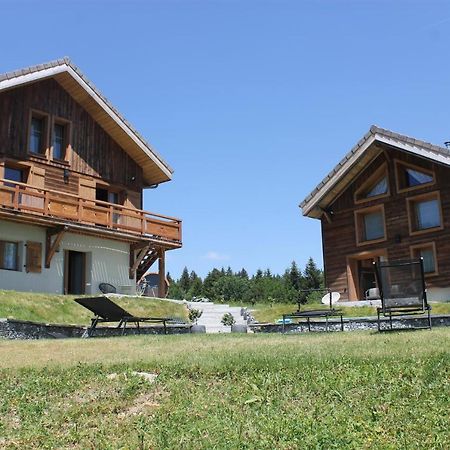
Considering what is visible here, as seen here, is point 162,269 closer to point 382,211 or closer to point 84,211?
point 84,211

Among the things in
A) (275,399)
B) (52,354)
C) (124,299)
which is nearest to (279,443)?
(275,399)

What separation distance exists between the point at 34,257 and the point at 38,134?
5.04 meters

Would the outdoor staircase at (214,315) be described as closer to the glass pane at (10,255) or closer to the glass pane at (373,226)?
the glass pane at (10,255)

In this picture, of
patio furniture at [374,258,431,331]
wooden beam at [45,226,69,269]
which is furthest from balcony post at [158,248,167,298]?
patio furniture at [374,258,431,331]

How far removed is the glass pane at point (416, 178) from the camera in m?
25.1

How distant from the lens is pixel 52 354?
9.59 m

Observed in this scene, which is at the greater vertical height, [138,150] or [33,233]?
[138,150]

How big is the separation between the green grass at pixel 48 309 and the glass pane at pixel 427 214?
996cm

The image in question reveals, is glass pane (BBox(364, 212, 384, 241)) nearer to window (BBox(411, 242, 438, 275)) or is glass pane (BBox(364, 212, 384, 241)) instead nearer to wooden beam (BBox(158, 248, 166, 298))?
window (BBox(411, 242, 438, 275))

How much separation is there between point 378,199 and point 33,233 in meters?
13.4

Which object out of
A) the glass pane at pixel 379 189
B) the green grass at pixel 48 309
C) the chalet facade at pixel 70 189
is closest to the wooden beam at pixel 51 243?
the chalet facade at pixel 70 189

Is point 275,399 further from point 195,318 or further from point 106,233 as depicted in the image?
point 106,233

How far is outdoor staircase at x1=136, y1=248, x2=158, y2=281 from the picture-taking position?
2687 cm

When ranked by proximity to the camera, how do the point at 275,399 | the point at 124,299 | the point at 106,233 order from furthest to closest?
the point at 106,233 < the point at 124,299 < the point at 275,399
